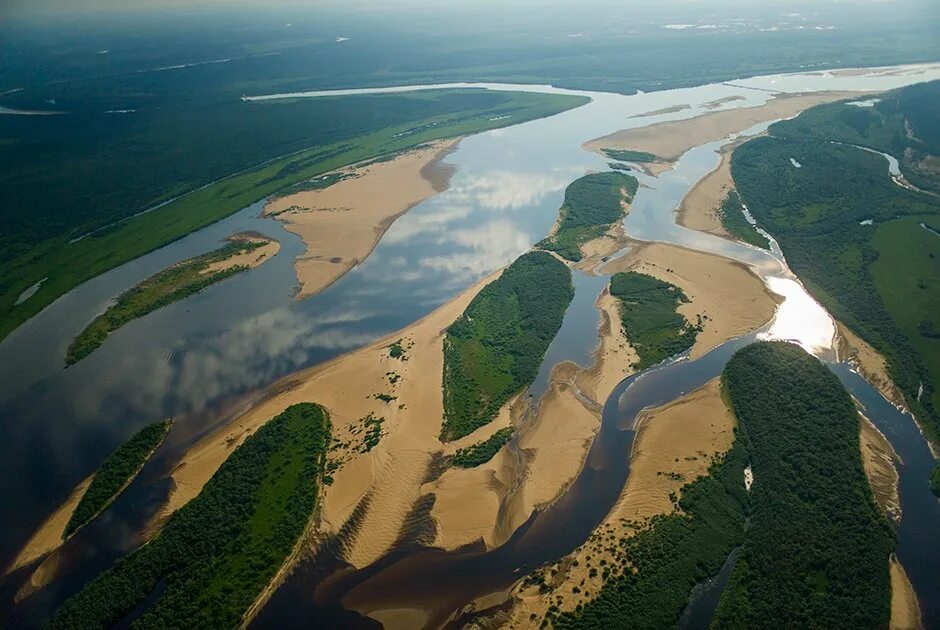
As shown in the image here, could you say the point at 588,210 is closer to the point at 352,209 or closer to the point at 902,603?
the point at 352,209

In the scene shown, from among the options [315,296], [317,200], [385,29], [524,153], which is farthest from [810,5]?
[315,296]

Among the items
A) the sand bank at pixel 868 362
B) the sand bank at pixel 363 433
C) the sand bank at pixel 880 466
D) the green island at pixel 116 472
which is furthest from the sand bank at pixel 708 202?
the green island at pixel 116 472

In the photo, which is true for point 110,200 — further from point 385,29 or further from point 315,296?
point 385,29

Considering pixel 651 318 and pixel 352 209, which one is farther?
pixel 352 209

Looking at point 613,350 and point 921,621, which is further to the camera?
point 613,350

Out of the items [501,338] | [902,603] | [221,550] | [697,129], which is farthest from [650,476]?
[697,129]

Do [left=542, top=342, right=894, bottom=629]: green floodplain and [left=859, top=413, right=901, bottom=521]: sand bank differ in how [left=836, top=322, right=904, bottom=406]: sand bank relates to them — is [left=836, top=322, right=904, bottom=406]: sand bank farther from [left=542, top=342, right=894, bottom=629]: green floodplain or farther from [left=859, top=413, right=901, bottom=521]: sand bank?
[left=542, top=342, right=894, bottom=629]: green floodplain

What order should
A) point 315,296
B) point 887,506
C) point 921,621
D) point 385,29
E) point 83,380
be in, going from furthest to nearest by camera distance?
point 385,29 → point 315,296 → point 83,380 → point 887,506 → point 921,621
